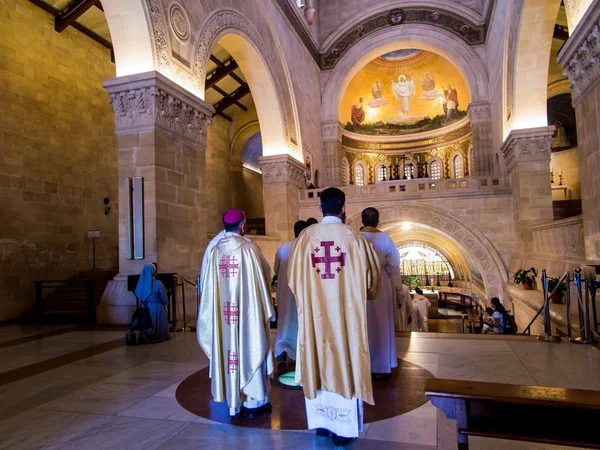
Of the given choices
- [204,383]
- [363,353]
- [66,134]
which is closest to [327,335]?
[363,353]

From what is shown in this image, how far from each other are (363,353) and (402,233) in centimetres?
1938

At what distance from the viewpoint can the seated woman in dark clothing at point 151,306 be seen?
5746 mm

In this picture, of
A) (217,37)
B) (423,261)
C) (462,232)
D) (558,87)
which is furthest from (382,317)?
(423,261)

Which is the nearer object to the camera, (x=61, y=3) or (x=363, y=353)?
(x=363, y=353)

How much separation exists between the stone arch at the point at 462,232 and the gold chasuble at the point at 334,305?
11.8 meters

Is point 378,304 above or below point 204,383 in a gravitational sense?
above

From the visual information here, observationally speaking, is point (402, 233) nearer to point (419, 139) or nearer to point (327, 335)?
point (419, 139)

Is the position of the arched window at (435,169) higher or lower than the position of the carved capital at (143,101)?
higher

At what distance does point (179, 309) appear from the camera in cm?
775

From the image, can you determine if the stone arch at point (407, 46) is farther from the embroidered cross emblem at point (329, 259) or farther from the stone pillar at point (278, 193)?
the embroidered cross emblem at point (329, 259)

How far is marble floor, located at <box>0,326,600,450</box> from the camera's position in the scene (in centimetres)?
284

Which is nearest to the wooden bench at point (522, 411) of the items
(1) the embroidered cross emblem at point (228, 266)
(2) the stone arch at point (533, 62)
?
(1) the embroidered cross emblem at point (228, 266)

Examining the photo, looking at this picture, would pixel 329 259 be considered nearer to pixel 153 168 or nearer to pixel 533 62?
pixel 153 168

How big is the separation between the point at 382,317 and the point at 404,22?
17326 mm
